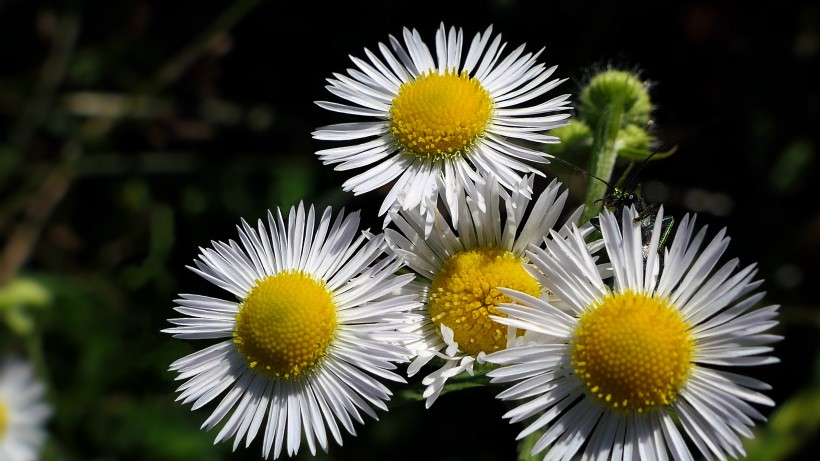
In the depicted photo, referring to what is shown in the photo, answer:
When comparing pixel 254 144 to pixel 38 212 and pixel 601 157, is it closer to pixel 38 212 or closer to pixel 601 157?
pixel 38 212

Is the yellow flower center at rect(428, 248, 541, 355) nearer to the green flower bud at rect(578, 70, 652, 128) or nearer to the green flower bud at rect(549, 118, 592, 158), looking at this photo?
the green flower bud at rect(549, 118, 592, 158)

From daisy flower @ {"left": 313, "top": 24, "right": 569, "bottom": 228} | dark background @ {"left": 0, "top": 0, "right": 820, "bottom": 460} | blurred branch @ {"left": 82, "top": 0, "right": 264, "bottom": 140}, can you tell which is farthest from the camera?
blurred branch @ {"left": 82, "top": 0, "right": 264, "bottom": 140}

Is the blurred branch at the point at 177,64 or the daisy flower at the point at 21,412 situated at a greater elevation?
the blurred branch at the point at 177,64

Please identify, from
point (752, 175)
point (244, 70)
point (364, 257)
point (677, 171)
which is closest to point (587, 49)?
point (677, 171)

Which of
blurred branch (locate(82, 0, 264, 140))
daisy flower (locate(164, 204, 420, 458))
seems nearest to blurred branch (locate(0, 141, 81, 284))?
blurred branch (locate(82, 0, 264, 140))

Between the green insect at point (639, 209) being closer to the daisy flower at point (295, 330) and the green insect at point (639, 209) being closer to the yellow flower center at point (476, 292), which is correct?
the yellow flower center at point (476, 292)


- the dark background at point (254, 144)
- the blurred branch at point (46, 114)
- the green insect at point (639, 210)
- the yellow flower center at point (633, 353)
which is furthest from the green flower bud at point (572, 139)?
the blurred branch at point (46, 114)

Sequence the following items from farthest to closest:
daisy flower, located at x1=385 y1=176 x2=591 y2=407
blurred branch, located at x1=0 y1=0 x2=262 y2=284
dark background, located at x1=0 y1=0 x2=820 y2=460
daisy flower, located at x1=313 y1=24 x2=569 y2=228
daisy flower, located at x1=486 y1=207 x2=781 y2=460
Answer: blurred branch, located at x1=0 y1=0 x2=262 y2=284 → dark background, located at x1=0 y1=0 x2=820 y2=460 → daisy flower, located at x1=313 y1=24 x2=569 y2=228 → daisy flower, located at x1=385 y1=176 x2=591 y2=407 → daisy flower, located at x1=486 y1=207 x2=781 y2=460

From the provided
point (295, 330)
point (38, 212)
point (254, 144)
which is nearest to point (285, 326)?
point (295, 330)
